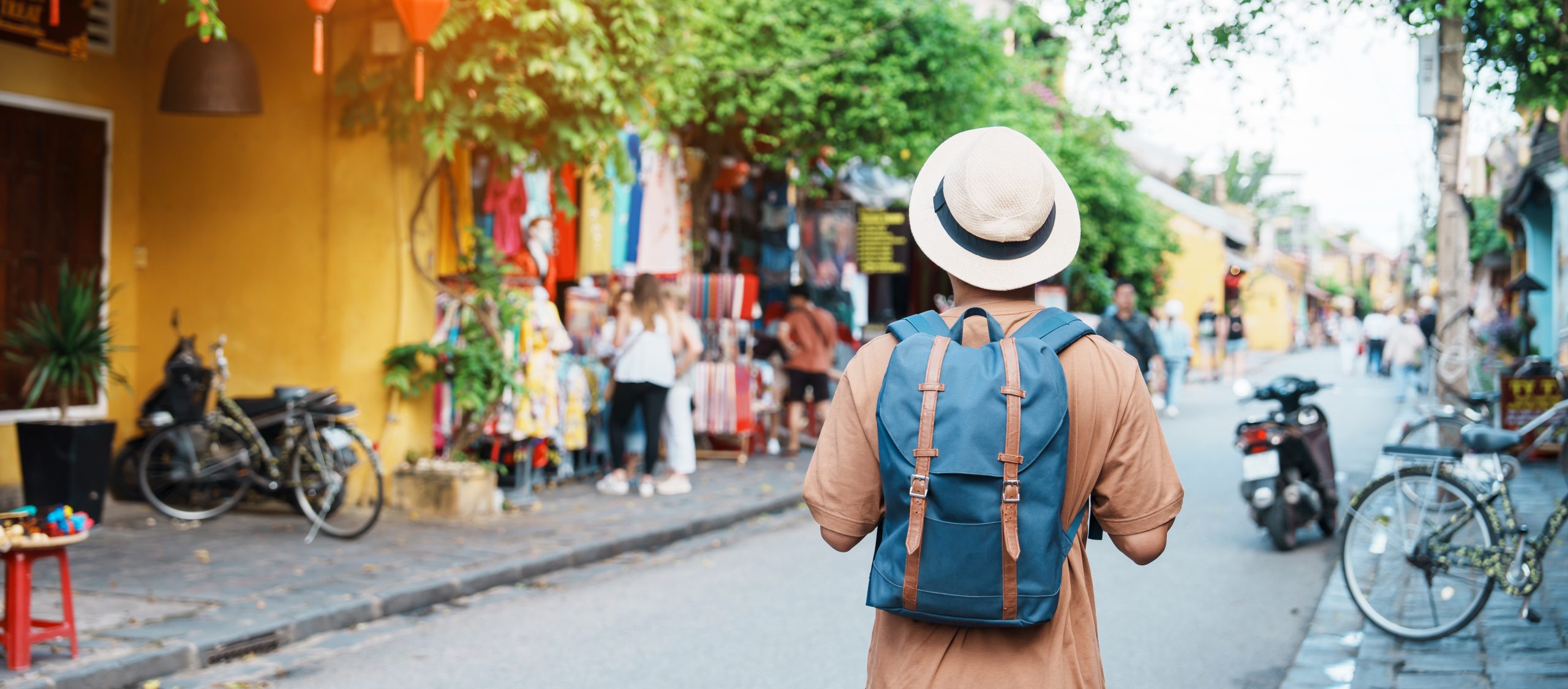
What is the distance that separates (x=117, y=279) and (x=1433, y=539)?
8947 millimetres

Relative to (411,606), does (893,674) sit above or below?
above

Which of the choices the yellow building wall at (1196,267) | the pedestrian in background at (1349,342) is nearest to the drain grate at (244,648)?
the pedestrian in background at (1349,342)

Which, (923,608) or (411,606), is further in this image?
(411,606)

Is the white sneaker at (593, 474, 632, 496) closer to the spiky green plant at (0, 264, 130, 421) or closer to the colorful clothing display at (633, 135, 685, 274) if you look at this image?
the colorful clothing display at (633, 135, 685, 274)

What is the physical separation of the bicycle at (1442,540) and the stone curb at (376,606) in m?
4.52

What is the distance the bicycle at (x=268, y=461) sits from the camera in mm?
8500

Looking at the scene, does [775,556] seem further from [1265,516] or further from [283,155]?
[283,155]

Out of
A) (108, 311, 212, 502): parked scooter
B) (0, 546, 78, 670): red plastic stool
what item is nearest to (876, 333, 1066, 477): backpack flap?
(0, 546, 78, 670): red plastic stool

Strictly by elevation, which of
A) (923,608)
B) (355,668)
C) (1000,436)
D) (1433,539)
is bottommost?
(355,668)

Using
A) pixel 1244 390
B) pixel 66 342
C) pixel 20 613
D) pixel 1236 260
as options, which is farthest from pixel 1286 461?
pixel 1236 260

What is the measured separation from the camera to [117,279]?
9.77 meters

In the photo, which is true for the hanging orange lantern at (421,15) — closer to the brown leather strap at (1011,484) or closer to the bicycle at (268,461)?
the bicycle at (268,461)

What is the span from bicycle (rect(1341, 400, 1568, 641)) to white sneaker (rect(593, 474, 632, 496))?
6193mm

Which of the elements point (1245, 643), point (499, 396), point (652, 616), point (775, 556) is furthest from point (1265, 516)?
point (499, 396)
